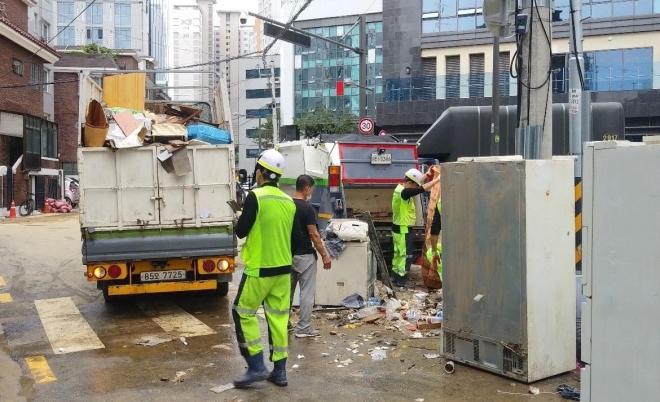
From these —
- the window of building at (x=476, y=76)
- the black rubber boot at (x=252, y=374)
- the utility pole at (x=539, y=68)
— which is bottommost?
the black rubber boot at (x=252, y=374)

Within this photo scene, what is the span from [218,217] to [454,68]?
29.2 m

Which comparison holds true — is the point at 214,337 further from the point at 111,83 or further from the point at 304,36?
the point at 304,36

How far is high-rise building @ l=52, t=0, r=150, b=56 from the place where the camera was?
3258 inches

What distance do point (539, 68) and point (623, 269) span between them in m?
4.39

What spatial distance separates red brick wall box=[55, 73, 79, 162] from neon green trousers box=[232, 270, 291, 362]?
130ft

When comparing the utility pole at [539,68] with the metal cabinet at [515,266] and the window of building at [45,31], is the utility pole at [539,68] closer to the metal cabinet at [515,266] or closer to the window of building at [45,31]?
the metal cabinet at [515,266]

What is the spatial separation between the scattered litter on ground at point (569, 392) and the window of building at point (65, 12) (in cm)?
8668

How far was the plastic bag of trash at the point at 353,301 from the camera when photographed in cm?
837

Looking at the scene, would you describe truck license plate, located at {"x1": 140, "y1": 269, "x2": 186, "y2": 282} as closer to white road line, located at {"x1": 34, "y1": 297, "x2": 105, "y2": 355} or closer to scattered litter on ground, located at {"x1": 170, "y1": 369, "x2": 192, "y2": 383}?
white road line, located at {"x1": 34, "y1": 297, "x2": 105, "y2": 355}

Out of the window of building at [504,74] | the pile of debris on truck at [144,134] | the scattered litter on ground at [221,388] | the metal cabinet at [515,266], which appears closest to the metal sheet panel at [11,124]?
the window of building at [504,74]

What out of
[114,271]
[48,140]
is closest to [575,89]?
[114,271]

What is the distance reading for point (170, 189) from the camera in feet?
26.1

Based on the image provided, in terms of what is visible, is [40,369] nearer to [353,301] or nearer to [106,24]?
[353,301]

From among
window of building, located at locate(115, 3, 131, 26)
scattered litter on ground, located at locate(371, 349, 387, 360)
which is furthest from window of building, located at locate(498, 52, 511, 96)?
window of building, located at locate(115, 3, 131, 26)
